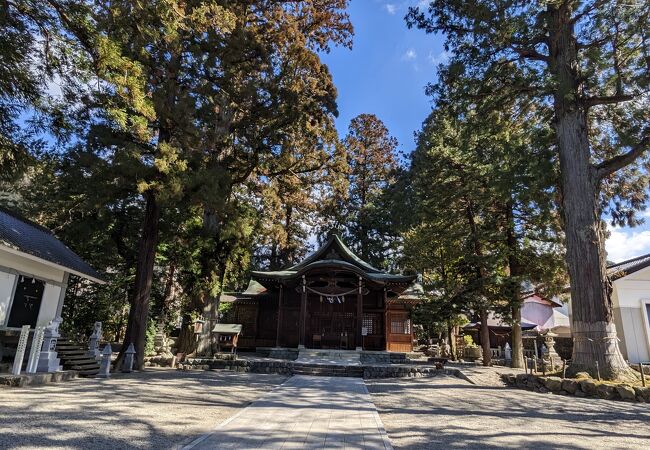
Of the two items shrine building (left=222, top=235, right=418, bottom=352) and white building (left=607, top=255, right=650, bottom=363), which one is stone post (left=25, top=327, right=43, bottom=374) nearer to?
shrine building (left=222, top=235, right=418, bottom=352)

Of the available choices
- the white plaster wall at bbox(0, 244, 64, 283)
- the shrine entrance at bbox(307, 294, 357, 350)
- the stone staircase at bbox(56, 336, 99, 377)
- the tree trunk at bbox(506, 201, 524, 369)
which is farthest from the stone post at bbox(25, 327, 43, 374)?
the tree trunk at bbox(506, 201, 524, 369)

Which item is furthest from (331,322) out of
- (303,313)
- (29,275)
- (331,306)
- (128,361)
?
(29,275)

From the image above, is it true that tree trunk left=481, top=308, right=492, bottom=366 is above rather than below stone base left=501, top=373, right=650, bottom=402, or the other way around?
above

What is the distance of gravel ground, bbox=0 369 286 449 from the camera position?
4.12 metres

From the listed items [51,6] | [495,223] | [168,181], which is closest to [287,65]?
[168,181]

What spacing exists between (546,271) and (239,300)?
1536 centimetres

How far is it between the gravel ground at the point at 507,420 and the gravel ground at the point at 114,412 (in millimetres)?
2731

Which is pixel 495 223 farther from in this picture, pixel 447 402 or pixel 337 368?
pixel 447 402

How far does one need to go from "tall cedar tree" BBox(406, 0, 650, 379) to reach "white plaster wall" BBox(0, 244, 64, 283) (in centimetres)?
1234

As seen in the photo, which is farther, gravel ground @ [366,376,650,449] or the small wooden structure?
the small wooden structure

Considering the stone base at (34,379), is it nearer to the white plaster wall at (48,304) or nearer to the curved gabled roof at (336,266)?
the white plaster wall at (48,304)

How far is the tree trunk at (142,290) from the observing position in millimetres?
11414

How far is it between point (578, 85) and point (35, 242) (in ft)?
48.6

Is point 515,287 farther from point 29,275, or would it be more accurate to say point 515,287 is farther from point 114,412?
point 29,275
